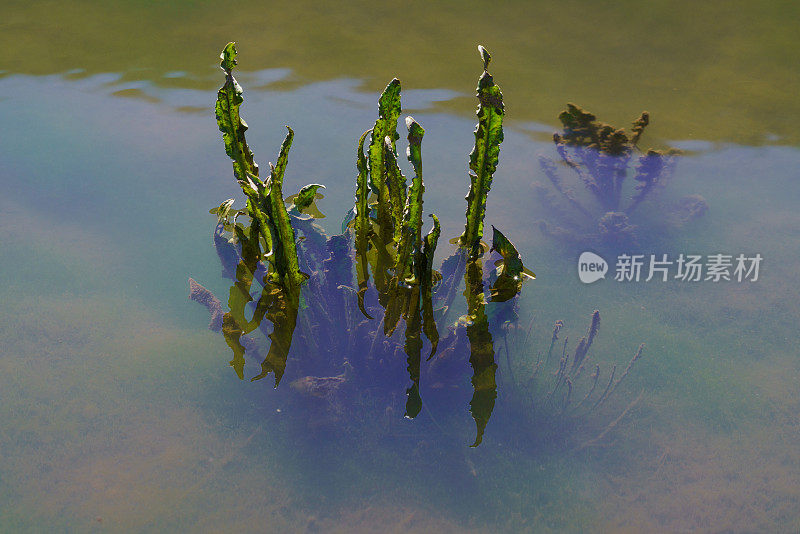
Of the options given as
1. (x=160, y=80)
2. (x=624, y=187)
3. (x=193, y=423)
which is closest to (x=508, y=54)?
(x=624, y=187)

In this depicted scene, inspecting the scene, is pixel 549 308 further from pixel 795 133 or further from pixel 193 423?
pixel 795 133

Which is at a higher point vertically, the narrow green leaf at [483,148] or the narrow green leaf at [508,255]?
the narrow green leaf at [483,148]

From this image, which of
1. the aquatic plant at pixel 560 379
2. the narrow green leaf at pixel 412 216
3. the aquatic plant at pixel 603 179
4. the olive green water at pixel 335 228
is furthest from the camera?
the aquatic plant at pixel 603 179

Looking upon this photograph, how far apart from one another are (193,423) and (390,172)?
665mm

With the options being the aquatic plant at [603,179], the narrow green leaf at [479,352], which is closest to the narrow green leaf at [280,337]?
the narrow green leaf at [479,352]

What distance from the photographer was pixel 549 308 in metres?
1.67

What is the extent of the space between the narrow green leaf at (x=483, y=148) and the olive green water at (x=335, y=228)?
0.36m

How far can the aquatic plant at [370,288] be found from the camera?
133 cm

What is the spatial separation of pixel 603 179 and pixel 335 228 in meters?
0.82

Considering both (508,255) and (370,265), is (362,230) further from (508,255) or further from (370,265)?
(508,255)

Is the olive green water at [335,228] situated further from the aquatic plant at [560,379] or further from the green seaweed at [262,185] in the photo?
the green seaweed at [262,185]

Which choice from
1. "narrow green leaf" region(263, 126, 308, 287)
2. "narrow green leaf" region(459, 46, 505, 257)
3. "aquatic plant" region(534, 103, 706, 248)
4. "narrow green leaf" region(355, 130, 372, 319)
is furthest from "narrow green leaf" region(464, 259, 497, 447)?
"aquatic plant" region(534, 103, 706, 248)

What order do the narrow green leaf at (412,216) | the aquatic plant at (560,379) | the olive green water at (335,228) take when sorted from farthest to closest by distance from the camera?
the aquatic plant at (560,379)
the olive green water at (335,228)
the narrow green leaf at (412,216)

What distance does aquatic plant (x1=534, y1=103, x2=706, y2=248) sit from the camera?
6.22 ft
